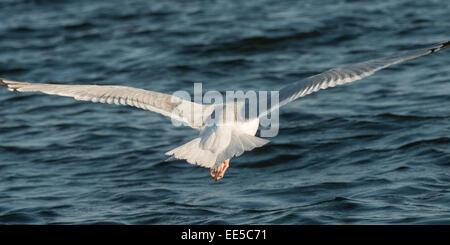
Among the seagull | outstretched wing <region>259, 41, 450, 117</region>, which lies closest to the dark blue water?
the seagull

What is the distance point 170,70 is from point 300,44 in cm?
227

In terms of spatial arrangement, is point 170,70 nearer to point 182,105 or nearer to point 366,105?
point 366,105

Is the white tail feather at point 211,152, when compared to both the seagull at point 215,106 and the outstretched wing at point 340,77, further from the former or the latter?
the outstretched wing at point 340,77

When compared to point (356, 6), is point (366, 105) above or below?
below

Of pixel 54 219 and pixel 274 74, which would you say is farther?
pixel 274 74

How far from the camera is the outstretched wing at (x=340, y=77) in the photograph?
5.46m

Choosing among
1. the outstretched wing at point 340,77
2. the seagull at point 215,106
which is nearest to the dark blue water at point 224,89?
the seagull at point 215,106

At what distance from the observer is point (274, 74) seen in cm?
1059

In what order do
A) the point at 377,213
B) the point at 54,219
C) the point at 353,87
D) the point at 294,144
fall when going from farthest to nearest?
the point at 353,87, the point at 294,144, the point at 54,219, the point at 377,213

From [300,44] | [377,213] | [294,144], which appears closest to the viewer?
[377,213]

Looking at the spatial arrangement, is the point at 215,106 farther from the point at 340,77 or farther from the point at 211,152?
the point at 340,77

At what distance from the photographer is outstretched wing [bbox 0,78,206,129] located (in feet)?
19.2

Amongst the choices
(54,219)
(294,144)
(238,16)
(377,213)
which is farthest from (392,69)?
(54,219)

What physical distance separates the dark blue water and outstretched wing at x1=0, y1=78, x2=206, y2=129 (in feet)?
3.00
